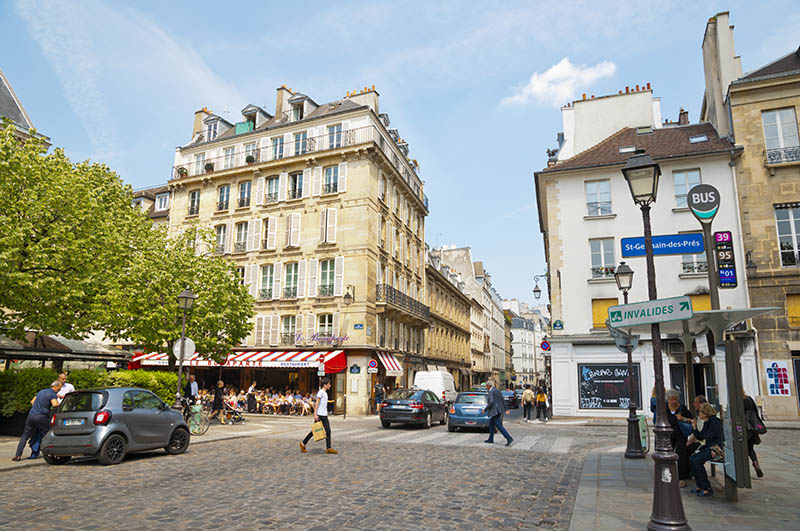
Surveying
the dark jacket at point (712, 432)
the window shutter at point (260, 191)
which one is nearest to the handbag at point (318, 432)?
the dark jacket at point (712, 432)

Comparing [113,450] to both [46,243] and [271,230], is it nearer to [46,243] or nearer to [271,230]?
[46,243]

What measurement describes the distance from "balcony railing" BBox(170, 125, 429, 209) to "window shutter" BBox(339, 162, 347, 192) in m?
1.23

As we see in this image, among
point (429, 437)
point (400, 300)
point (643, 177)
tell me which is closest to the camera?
point (643, 177)

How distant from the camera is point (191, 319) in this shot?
20.2 metres

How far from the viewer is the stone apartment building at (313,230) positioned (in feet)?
97.0

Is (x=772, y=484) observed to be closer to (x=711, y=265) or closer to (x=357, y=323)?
(x=711, y=265)

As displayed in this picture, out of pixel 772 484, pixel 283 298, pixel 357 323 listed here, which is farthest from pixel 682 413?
pixel 283 298

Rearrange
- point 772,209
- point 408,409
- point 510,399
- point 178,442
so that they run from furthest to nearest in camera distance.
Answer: point 510,399
point 772,209
point 408,409
point 178,442

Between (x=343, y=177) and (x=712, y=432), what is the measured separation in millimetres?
26209

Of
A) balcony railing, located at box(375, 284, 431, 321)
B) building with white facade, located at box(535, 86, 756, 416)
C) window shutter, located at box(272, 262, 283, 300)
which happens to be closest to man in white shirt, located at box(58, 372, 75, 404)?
building with white facade, located at box(535, 86, 756, 416)

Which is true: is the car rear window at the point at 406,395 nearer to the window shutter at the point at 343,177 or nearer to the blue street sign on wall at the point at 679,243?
the blue street sign on wall at the point at 679,243

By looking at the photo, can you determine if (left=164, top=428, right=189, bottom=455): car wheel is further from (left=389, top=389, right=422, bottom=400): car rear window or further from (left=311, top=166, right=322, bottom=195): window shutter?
(left=311, top=166, right=322, bottom=195): window shutter

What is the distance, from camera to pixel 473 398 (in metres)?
18.6

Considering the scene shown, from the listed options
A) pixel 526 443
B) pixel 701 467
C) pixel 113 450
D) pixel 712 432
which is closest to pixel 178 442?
pixel 113 450
